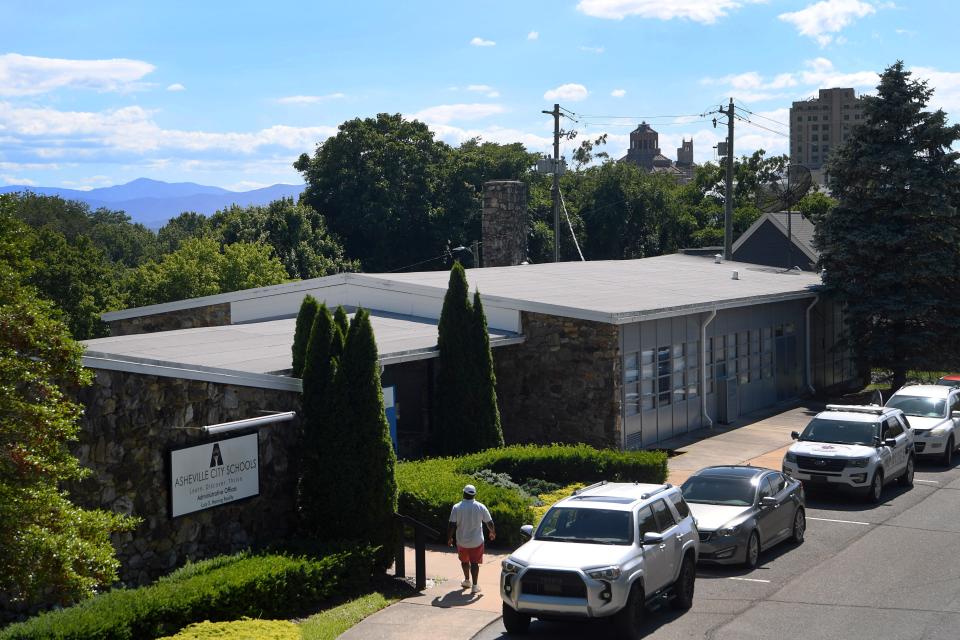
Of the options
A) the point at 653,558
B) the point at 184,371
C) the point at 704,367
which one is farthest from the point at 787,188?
the point at 184,371

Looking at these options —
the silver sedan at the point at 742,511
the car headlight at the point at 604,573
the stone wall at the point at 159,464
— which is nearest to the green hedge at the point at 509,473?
the stone wall at the point at 159,464

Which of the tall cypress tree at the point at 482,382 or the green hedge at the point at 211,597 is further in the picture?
the tall cypress tree at the point at 482,382

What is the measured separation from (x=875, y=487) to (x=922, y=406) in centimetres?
677

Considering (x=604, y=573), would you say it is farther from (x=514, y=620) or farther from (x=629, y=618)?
(x=514, y=620)

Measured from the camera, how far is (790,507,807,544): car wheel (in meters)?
18.4

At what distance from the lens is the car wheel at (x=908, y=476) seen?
23.7 meters

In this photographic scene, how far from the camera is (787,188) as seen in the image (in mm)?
43844

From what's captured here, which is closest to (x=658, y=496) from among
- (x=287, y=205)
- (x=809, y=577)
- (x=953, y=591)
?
(x=809, y=577)

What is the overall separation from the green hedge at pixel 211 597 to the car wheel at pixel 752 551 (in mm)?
5865

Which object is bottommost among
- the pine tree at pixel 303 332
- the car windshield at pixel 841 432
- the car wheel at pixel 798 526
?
the car wheel at pixel 798 526

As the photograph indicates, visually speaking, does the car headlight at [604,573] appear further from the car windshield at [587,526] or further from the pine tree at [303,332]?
the pine tree at [303,332]

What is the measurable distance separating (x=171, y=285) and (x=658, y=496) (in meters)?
35.0

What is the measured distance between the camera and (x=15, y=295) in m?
11.3

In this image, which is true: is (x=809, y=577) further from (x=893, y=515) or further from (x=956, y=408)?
(x=956, y=408)
